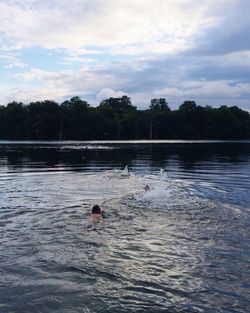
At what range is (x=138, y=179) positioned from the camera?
1189 inches

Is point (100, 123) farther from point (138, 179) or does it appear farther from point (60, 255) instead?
point (60, 255)

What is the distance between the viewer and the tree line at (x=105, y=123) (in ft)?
592

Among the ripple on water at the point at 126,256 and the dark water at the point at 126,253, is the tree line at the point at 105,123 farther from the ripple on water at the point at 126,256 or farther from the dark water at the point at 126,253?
the ripple on water at the point at 126,256

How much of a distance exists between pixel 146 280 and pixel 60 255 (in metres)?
2.92

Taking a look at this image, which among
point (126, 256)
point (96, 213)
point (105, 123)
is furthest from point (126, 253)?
point (105, 123)

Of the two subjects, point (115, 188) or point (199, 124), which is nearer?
point (115, 188)

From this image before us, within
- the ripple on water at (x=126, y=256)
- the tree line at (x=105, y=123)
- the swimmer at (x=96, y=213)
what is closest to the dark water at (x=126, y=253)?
the ripple on water at (x=126, y=256)

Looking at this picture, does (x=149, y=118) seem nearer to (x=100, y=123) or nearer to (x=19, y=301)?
(x=100, y=123)

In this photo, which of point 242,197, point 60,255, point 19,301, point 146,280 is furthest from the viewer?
point 242,197

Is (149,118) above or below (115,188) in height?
above

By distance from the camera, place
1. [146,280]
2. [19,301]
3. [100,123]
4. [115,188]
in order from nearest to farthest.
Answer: [19,301]
[146,280]
[115,188]
[100,123]

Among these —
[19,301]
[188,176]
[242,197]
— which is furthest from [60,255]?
[188,176]

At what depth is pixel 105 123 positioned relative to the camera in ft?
604

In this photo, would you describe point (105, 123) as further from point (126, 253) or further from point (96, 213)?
point (126, 253)
